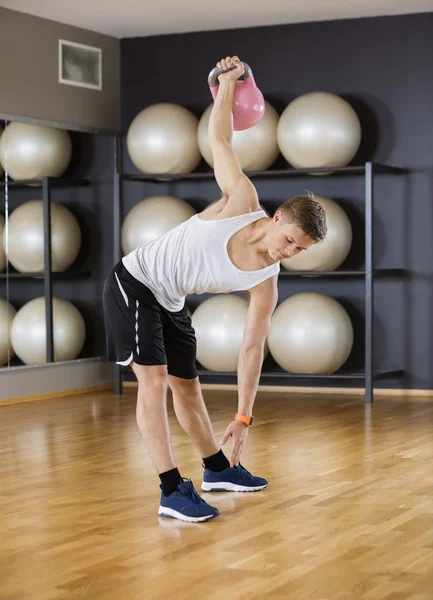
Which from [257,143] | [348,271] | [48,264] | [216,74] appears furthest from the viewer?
[48,264]

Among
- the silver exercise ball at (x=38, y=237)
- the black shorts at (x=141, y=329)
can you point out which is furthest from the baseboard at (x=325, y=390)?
the black shorts at (x=141, y=329)

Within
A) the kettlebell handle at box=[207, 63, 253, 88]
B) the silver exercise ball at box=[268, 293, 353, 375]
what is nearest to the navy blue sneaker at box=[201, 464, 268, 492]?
the kettlebell handle at box=[207, 63, 253, 88]

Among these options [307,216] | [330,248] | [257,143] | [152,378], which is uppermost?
[257,143]

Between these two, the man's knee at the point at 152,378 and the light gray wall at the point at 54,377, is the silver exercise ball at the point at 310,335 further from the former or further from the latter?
the man's knee at the point at 152,378

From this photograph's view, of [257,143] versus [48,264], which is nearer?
[257,143]

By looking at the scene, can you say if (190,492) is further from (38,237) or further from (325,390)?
(325,390)

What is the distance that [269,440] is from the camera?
484 centimetres

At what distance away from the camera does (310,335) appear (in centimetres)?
627

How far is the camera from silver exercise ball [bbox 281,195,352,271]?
20.7 feet

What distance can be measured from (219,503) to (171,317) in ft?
2.12

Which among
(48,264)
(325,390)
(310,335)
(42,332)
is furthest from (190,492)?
(325,390)

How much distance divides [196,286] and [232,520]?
0.74 meters

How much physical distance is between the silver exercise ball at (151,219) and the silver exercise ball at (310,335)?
2.98 feet

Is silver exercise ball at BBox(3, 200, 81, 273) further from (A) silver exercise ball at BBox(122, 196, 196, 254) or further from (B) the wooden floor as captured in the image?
(B) the wooden floor
